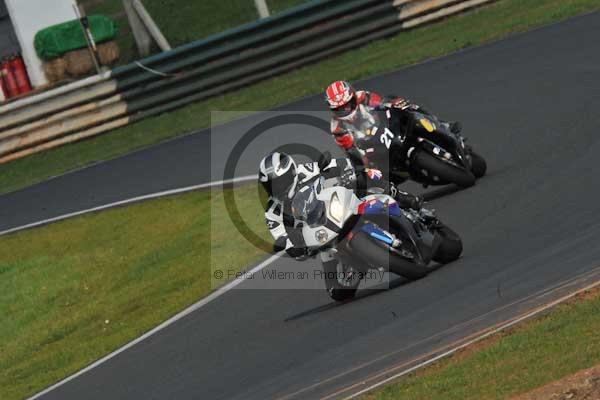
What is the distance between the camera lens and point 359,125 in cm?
1350

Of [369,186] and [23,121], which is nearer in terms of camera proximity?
[369,186]

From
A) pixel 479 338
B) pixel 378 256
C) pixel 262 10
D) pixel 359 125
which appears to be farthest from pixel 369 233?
pixel 262 10

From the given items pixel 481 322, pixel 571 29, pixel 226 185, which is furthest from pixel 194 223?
Answer: pixel 481 322

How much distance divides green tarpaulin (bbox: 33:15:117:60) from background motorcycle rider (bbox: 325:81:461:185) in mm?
12629

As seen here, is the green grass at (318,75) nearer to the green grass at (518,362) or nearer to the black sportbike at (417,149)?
the black sportbike at (417,149)

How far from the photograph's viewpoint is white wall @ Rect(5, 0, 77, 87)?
25.2 m

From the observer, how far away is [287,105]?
20766 millimetres

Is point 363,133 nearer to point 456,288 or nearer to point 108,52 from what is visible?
point 456,288

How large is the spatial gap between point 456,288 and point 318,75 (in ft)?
40.7

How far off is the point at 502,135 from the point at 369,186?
4.48 m

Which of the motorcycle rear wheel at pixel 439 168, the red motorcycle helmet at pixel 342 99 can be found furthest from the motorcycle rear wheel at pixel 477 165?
the red motorcycle helmet at pixel 342 99

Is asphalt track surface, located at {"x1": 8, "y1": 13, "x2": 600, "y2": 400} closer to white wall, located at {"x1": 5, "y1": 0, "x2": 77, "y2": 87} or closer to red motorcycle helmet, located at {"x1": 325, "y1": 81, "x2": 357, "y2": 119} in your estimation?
red motorcycle helmet, located at {"x1": 325, "y1": 81, "x2": 357, "y2": 119}

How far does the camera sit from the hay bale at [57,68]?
83.1ft

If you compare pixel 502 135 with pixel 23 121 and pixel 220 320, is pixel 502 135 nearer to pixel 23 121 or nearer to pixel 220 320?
pixel 220 320
